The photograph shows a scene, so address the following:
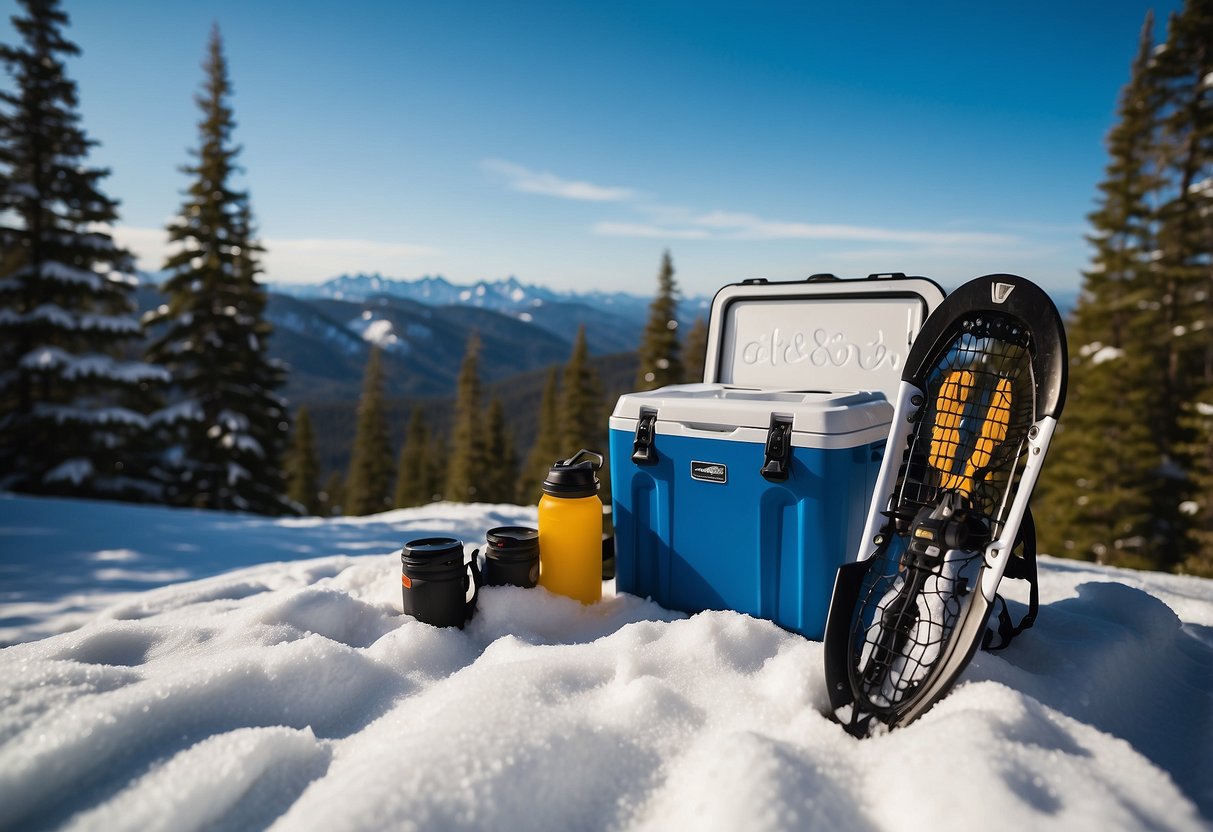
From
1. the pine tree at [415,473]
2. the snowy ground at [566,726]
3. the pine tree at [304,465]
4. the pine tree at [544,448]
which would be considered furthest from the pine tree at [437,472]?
the snowy ground at [566,726]

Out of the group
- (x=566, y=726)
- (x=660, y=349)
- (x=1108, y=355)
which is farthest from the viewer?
(x=660, y=349)

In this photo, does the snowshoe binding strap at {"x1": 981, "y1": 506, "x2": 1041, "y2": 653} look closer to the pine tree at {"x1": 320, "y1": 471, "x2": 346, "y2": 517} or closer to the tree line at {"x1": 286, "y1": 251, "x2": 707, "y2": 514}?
the tree line at {"x1": 286, "y1": 251, "x2": 707, "y2": 514}

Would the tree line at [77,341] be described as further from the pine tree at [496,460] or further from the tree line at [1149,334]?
the tree line at [1149,334]

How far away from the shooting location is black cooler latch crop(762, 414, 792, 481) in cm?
245

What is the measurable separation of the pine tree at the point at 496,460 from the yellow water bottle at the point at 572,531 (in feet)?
110

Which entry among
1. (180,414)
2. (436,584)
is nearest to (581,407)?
(180,414)

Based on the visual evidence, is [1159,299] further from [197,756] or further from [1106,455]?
[197,756]

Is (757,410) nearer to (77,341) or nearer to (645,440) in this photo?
(645,440)

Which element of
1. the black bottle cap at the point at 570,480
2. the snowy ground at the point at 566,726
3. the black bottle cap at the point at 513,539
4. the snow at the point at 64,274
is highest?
the snow at the point at 64,274

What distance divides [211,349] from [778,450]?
728 inches

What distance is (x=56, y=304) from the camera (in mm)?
13078

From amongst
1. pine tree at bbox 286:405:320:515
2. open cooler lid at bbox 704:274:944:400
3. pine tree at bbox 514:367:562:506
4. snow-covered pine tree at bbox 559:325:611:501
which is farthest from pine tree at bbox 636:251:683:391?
pine tree at bbox 286:405:320:515

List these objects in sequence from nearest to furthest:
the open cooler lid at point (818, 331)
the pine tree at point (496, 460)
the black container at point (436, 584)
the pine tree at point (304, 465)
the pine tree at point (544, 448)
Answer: the black container at point (436, 584), the open cooler lid at point (818, 331), the pine tree at point (544, 448), the pine tree at point (496, 460), the pine tree at point (304, 465)

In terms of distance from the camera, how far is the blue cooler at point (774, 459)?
248 centimetres
